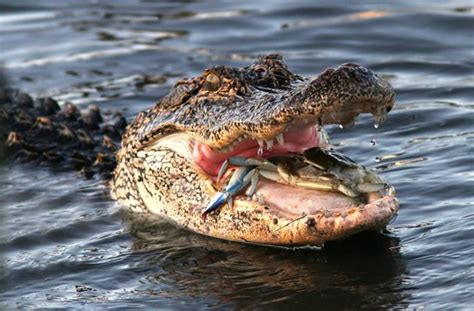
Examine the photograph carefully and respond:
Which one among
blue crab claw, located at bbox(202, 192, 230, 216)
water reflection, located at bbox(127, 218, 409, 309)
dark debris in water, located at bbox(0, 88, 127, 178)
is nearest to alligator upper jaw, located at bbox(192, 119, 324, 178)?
blue crab claw, located at bbox(202, 192, 230, 216)

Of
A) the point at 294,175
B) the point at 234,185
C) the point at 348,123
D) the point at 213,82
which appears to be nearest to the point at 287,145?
the point at 294,175

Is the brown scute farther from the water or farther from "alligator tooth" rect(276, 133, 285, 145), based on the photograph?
the water

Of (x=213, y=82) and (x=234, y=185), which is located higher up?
(x=213, y=82)

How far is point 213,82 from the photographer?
6.37 metres

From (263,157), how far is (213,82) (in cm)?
54

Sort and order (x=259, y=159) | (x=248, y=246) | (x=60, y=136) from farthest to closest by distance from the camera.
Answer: (x=60, y=136) < (x=248, y=246) < (x=259, y=159)

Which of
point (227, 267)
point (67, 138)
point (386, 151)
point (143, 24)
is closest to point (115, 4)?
point (143, 24)

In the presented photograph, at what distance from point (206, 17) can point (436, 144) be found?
6.26 metres

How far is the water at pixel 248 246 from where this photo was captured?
18.8 feet

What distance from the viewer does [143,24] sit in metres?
13.8

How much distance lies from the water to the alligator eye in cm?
90

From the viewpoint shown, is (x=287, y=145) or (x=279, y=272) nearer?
(x=279, y=272)

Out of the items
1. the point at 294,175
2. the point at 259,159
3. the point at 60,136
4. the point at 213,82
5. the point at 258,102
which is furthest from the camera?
the point at 60,136

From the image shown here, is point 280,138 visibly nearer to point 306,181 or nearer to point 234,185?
point 306,181
